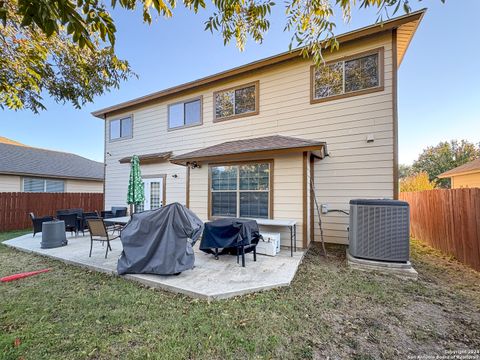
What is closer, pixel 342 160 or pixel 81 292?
pixel 81 292

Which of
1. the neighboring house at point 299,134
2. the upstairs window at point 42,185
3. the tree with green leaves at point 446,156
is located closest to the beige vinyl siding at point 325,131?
the neighboring house at point 299,134

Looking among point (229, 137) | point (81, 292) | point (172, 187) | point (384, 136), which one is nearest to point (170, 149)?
point (172, 187)

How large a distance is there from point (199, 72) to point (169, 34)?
5.42 ft

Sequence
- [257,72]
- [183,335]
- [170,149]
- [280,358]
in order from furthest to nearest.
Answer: [170,149]
[257,72]
[183,335]
[280,358]

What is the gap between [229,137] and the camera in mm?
8359

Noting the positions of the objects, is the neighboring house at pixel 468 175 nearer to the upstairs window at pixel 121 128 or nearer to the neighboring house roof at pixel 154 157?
the neighboring house roof at pixel 154 157

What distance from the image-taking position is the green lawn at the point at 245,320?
2.39m

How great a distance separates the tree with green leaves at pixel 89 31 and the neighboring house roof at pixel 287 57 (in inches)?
61.1

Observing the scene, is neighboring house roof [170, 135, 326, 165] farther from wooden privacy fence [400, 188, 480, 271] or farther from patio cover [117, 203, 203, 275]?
wooden privacy fence [400, 188, 480, 271]

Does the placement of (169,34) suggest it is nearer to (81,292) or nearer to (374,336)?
(81,292)

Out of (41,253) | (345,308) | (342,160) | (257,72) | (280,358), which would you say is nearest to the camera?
(280,358)

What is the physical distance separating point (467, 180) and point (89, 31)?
70.3ft

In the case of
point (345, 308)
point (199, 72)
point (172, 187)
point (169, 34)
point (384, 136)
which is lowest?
point (345, 308)

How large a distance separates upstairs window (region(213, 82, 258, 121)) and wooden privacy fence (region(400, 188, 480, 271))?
19.9 ft
